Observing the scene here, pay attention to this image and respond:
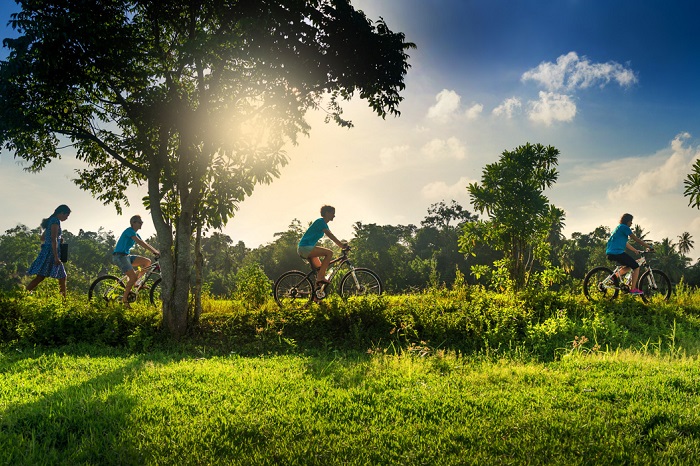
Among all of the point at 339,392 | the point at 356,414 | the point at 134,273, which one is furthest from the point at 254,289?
the point at 356,414

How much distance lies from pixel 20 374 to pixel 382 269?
44669 millimetres

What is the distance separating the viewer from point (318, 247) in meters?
10.9

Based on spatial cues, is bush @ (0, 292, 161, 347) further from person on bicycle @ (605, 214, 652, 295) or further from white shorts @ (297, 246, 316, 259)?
person on bicycle @ (605, 214, 652, 295)

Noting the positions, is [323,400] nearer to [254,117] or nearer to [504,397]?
[504,397]

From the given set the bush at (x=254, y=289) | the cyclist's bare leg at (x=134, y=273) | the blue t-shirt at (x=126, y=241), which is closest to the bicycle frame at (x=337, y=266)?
the bush at (x=254, y=289)

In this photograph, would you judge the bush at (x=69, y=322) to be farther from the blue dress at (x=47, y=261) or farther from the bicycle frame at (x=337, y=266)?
the bicycle frame at (x=337, y=266)

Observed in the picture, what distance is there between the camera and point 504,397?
514 centimetres

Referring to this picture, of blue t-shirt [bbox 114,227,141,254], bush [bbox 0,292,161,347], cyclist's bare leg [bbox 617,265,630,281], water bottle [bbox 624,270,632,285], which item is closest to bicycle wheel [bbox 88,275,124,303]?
blue t-shirt [bbox 114,227,141,254]

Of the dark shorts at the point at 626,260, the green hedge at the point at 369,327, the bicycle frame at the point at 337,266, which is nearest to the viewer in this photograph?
the green hedge at the point at 369,327

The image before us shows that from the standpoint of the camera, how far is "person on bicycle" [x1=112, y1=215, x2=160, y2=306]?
1162 centimetres

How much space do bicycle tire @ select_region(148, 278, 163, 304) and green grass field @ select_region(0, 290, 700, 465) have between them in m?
1.82

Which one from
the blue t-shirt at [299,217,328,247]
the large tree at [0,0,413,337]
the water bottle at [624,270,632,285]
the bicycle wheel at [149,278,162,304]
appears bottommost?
the bicycle wheel at [149,278,162,304]

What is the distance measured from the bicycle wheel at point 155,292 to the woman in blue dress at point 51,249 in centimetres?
197

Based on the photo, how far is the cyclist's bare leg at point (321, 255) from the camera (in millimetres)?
10872
